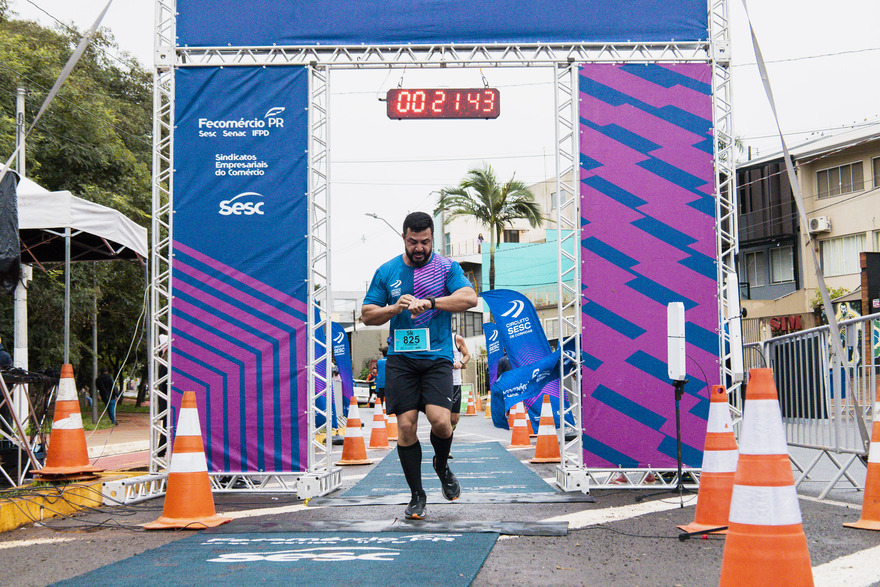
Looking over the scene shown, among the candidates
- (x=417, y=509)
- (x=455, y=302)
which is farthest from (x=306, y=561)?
(x=455, y=302)

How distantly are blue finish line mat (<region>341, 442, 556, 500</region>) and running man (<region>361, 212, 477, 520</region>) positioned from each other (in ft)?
5.47

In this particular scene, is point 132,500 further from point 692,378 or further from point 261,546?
point 692,378

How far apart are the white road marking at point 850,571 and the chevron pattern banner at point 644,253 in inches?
143

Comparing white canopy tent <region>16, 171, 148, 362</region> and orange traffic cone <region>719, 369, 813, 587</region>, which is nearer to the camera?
orange traffic cone <region>719, 369, 813, 587</region>

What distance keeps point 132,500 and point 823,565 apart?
20.2 ft

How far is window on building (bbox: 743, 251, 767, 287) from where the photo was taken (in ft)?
134

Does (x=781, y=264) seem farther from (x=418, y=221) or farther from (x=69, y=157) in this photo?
(x=418, y=221)

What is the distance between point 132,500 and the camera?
27.4ft

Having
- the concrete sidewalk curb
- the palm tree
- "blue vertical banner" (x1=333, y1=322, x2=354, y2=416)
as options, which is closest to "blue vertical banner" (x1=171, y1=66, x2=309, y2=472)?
the concrete sidewalk curb

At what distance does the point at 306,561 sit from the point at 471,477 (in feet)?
17.0

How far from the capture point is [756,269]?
1630 inches

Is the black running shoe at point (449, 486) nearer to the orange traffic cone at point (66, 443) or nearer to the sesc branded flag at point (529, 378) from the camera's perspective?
the sesc branded flag at point (529, 378)

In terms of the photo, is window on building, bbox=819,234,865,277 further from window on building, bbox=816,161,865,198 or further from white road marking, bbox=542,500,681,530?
white road marking, bbox=542,500,681,530

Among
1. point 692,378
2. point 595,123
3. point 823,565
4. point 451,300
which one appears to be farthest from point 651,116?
point 823,565
